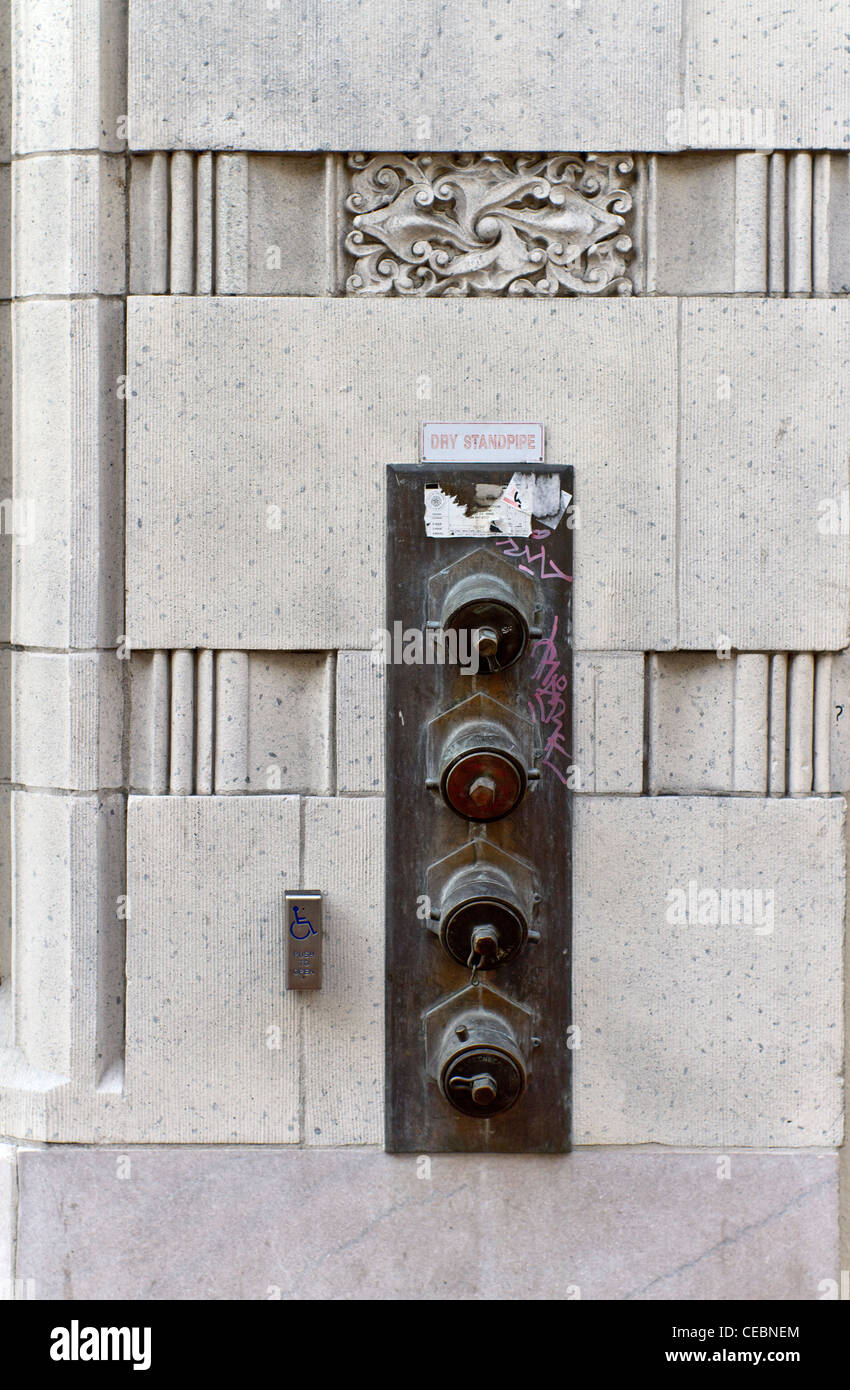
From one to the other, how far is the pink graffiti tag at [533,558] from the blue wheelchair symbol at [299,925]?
49.8 inches

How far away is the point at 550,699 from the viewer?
3146mm

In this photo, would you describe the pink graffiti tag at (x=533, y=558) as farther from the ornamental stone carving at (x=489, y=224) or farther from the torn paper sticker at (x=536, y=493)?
the ornamental stone carving at (x=489, y=224)

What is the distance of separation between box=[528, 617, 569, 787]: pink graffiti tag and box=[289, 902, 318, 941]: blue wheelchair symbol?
888 millimetres

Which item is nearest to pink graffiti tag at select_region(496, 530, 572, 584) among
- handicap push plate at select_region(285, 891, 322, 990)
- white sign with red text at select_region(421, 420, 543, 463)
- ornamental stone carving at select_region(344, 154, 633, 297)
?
white sign with red text at select_region(421, 420, 543, 463)

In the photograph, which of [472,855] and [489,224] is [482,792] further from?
[489,224]

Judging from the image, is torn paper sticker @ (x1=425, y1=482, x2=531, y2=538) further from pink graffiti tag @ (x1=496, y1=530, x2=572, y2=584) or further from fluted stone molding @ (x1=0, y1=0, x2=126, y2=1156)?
fluted stone molding @ (x1=0, y1=0, x2=126, y2=1156)

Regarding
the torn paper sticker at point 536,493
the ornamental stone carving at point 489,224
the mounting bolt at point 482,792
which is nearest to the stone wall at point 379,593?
the ornamental stone carving at point 489,224

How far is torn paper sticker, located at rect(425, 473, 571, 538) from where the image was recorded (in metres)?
3.10

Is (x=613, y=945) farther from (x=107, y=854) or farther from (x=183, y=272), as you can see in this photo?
(x=183, y=272)

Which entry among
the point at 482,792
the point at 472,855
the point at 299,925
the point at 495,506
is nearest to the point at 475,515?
the point at 495,506

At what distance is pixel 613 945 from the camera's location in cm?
319

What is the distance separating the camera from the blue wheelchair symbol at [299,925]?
123 inches

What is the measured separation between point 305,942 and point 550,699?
1068mm

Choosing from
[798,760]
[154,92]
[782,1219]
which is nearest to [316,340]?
[154,92]
